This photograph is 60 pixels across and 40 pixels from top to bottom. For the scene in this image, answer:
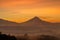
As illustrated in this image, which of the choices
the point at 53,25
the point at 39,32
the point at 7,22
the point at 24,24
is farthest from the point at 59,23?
the point at 7,22

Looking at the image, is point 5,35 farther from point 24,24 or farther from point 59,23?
point 59,23

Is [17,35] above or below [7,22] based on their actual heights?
below

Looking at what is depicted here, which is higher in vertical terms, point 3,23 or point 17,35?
point 3,23

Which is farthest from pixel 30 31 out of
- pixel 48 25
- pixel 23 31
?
pixel 48 25

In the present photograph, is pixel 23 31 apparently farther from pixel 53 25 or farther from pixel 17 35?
pixel 53 25

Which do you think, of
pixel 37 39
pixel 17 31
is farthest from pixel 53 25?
pixel 17 31

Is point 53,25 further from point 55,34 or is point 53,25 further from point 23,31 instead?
point 23,31

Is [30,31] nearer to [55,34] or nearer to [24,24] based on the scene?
[24,24]
